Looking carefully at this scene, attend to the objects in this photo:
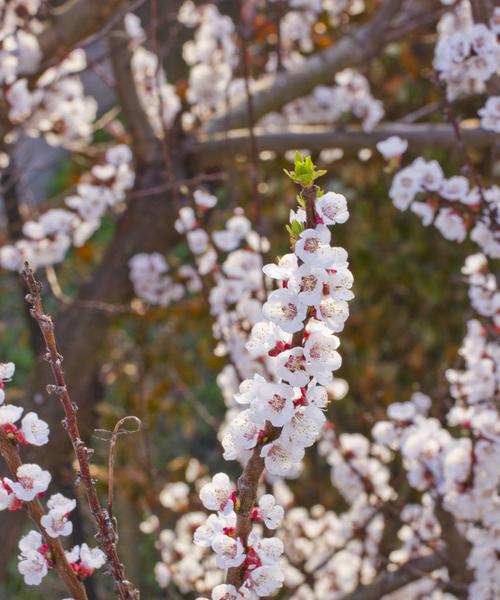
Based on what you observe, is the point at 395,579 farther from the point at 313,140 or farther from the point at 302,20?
the point at 302,20

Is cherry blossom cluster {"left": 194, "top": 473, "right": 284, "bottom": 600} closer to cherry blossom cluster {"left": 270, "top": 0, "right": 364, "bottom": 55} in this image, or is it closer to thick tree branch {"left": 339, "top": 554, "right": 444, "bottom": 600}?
thick tree branch {"left": 339, "top": 554, "right": 444, "bottom": 600}

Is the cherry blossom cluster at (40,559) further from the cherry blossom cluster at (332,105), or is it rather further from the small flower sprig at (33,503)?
the cherry blossom cluster at (332,105)

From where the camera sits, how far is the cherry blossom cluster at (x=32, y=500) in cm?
116

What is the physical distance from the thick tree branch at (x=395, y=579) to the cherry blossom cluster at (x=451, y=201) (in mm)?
954

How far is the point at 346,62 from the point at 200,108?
1.90 feet

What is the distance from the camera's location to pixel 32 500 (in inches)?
Answer: 46.9

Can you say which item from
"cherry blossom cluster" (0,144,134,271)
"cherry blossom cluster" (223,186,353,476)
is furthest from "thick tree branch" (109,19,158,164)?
"cherry blossom cluster" (223,186,353,476)

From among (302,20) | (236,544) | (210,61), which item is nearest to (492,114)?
(236,544)

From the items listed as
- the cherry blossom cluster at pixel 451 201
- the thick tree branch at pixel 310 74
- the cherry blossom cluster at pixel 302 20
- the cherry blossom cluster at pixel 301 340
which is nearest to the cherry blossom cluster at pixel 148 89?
the thick tree branch at pixel 310 74

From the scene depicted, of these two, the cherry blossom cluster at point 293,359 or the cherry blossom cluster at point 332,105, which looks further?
the cherry blossom cluster at point 332,105

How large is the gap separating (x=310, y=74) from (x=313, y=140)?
0.39m

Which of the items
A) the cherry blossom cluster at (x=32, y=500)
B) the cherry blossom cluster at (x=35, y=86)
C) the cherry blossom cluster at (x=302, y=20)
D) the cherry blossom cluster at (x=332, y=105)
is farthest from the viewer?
the cherry blossom cluster at (x=302, y=20)

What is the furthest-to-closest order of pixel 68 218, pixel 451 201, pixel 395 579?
1. pixel 68 218
2. pixel 395 579
3. pixel 451 201

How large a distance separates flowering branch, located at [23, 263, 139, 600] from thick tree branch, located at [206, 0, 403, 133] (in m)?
Answer: 2.18
